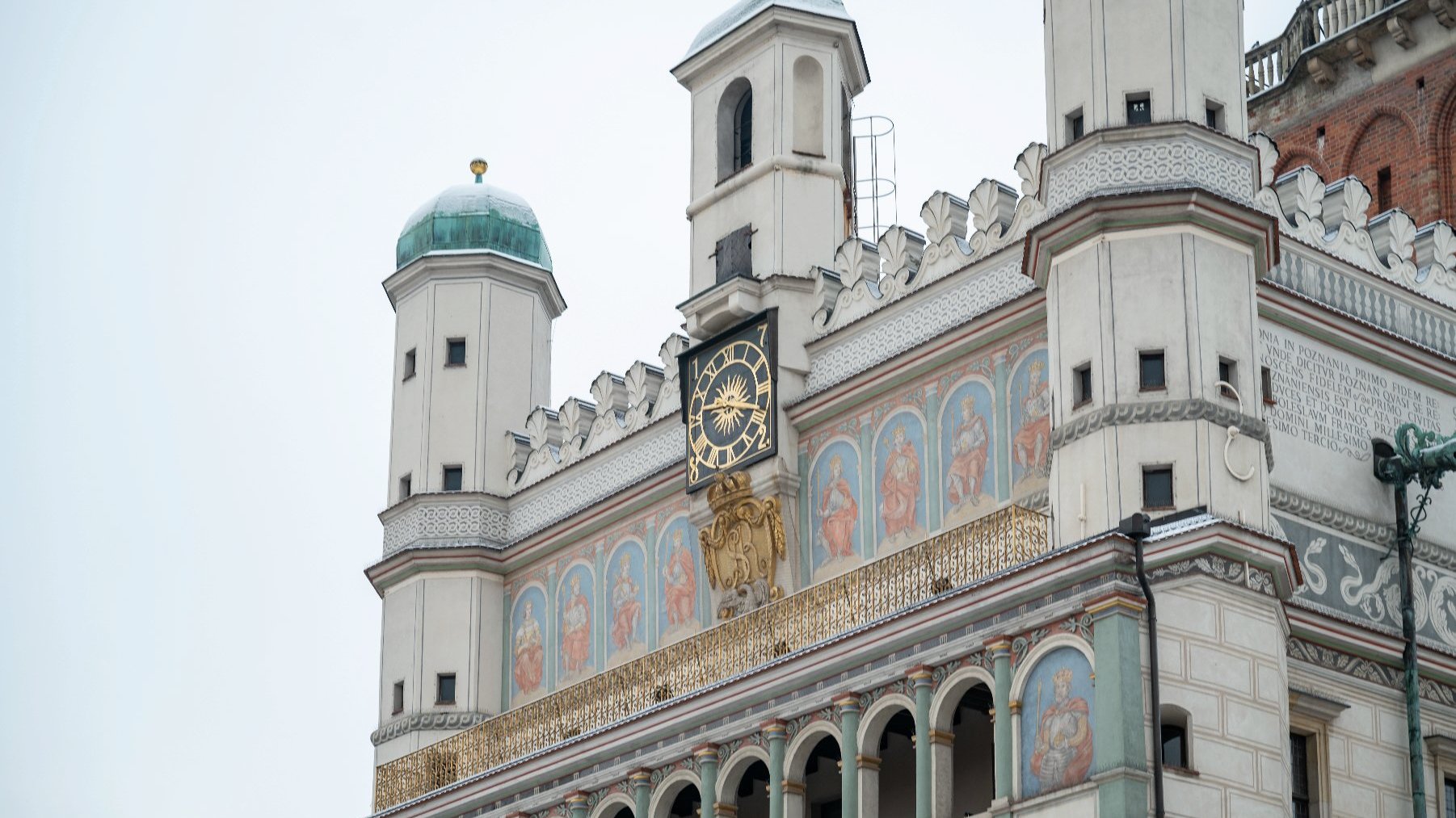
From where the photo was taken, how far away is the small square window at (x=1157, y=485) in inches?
1227

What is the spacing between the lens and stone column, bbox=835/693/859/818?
105 ft

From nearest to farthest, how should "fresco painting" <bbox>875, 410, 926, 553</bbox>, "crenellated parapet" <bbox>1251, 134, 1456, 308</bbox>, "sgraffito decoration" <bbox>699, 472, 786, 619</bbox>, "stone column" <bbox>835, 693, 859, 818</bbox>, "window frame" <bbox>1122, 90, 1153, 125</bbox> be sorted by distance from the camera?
1. "stone column" <bbox>835, 693, 859, 818</bbox>
2. "window frame" <bbox>1122, 90, 1153, 125</bbox>
3. "crenellated parapet" <bbox>1251, 134, 1456, 308</bbox>
4. "fresco painting" <bbox>875, 410, 926, 553</bbox>
5. "sgraffito decoration" <bbox>699, 472, 786, 619</bbox>

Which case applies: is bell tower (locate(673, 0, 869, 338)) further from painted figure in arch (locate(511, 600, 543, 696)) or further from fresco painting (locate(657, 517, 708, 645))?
painted figure in arch (locate(511, 600, 543, 696))

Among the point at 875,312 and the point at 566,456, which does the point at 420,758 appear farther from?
the point at 875,312

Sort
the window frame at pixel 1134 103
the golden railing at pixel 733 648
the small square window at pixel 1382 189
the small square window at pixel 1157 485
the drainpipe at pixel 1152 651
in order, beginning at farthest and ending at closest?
the small square window at pixel 1382 189
the window frame at pixel 1134 103
the golden railing at pixel 733 648
the small square window at pixel 1157 485
the drainpipe at pixel 1152 651

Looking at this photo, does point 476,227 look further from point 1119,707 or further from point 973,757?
point 1119,707

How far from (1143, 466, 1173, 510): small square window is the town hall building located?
0.09ft

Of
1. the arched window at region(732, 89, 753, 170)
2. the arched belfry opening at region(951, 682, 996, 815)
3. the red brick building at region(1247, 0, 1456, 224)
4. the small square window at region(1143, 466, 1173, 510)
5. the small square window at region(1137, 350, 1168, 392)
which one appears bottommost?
the arched belfry opening at region(951, 682, 996, 815)

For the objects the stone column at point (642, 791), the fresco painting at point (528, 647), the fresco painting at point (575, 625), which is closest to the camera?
the stone column at point (642, 791)

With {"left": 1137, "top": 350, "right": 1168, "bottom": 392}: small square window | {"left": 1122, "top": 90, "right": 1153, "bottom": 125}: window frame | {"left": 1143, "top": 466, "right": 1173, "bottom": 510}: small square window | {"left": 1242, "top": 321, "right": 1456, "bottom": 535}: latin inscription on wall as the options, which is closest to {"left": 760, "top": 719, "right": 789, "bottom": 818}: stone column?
{"left": 1143, "top": 466, "right": 1173, "bottom": 510}: small square window

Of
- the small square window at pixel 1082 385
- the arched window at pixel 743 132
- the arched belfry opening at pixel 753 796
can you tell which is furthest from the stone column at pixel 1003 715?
the arched window at pixel 743 132

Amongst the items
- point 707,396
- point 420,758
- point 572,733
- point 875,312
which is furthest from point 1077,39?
point 420,758

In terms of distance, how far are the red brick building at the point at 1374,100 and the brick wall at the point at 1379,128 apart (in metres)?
0.01

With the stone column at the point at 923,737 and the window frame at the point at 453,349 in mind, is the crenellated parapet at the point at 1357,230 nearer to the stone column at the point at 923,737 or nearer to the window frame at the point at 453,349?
the stone column at the point at 923,737
